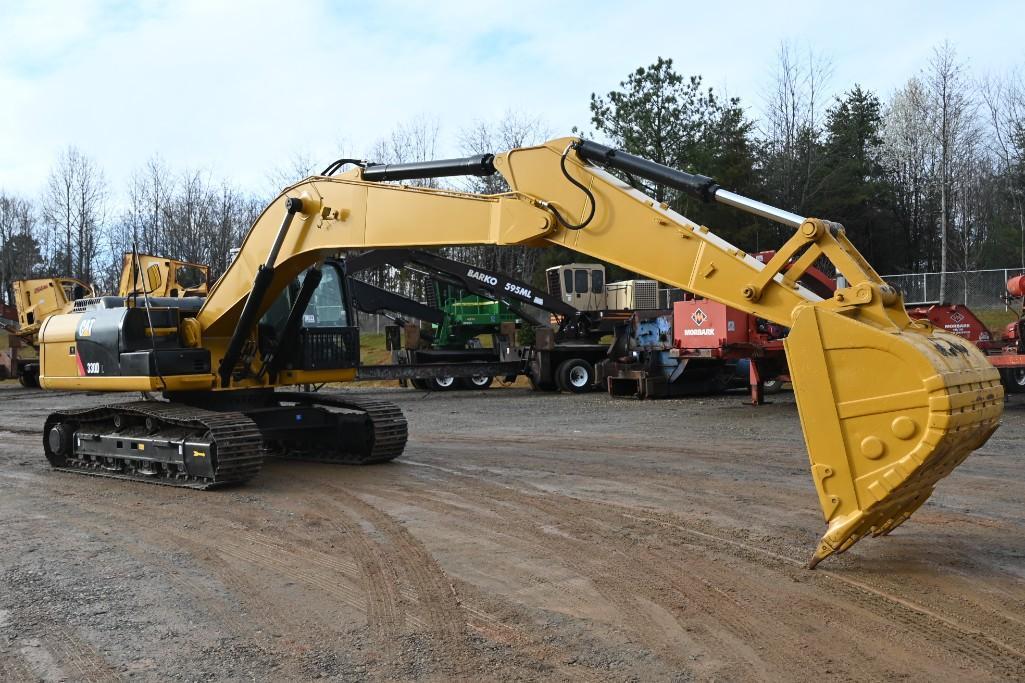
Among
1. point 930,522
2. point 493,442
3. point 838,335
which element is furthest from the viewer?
point 493,442

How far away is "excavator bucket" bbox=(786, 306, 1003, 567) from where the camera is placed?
5035mm

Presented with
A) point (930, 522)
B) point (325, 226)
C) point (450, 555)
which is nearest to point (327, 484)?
point (325, 226)

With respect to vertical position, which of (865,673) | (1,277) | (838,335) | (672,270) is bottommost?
(865,673)

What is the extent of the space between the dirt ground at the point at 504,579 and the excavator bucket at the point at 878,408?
601 mm

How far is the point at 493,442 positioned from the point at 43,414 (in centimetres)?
1116

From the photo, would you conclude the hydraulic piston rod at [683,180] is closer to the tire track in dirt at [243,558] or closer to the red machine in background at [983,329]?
the tire track in dirt at [243,558]

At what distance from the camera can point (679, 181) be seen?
657cm

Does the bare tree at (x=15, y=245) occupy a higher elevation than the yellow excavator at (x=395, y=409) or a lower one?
higher

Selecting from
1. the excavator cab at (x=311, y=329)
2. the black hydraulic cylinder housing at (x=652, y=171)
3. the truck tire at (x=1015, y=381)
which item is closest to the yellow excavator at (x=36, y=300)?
the excavator cab at (x=311, y=329)

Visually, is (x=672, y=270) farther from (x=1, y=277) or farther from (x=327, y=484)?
(x=1, y=277)

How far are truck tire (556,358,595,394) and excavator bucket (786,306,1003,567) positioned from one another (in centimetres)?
1637

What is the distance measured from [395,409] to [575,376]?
458 inches

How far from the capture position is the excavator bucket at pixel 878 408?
504cm

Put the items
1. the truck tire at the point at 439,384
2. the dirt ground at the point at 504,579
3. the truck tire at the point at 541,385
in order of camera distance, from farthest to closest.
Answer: the truck tire at the point at 439,384, the truck tire at the point at 541,385, the dirt ground at the point at 504,579
